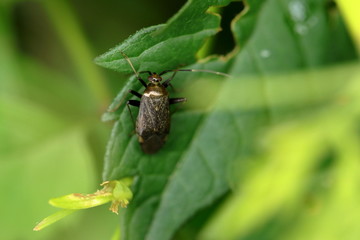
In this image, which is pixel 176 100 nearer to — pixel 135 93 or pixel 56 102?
pixel 135 93

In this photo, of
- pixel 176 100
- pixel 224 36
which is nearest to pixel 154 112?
pixel 176 100

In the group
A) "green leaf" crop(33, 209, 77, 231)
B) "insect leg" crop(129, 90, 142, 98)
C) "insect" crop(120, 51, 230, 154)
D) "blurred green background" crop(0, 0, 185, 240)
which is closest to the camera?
"green leaf" crop(33, 209, 77, 231)

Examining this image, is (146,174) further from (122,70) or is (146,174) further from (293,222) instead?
(293,222)

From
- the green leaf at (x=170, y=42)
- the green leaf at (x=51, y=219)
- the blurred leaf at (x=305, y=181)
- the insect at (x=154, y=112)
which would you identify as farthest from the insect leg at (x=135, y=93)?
the blurred leaf at (x=305, y=181)

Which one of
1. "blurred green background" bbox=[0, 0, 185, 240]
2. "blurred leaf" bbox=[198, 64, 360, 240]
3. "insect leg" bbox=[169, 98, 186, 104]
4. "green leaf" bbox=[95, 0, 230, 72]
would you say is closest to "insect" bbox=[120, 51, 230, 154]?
"insect leg" bbox=[169, 98, 186, 104]

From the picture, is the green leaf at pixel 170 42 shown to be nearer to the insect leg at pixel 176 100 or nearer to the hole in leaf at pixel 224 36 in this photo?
the hole in leaf at pixel 224 36

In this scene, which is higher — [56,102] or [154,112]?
[154,112]

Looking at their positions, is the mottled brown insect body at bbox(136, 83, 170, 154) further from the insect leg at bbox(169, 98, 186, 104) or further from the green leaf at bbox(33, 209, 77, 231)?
the green leaf at bbox(33, 209, 77, 231)
